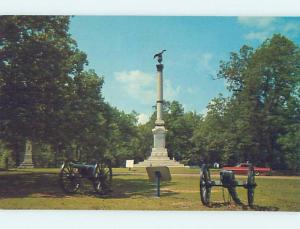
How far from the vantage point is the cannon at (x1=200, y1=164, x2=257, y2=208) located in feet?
37.7

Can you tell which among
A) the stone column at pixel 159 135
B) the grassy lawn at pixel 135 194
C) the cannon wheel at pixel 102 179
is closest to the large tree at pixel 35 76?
the grassy lawn at pixel 135 194

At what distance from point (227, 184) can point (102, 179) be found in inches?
136

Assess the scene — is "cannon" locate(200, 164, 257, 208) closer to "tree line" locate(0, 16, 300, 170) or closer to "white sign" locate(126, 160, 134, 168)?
"tree line" locate(0, 16, 300, 170)

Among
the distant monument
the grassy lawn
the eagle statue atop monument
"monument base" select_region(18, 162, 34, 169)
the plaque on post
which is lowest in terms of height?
the grassy lawn

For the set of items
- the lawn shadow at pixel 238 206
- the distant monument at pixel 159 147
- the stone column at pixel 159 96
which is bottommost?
the lawn shadow at pixel 238 206

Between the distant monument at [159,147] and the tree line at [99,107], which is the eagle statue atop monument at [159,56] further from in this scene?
the tree line at [99,107]

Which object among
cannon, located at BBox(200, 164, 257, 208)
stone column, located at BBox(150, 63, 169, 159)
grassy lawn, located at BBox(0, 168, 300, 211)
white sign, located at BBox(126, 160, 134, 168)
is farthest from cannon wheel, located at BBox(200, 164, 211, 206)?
white sign, located at BBox(126, 160, 134, 168)

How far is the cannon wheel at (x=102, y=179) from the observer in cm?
1278

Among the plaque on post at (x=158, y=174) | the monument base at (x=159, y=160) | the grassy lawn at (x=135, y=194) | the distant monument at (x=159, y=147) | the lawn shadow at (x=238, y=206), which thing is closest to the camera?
the lawn shadow at (x=238, y=206)

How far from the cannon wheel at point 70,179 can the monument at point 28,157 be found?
1.70m

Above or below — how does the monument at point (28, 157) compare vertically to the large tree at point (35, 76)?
below

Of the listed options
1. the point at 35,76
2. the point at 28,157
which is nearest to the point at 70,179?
the point at 28,157

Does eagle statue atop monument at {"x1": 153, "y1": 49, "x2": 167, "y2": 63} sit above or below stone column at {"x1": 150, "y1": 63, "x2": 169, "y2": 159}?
above

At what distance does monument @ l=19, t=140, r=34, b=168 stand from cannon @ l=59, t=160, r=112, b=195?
1692 millimetres
